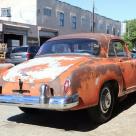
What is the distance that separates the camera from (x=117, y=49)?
8.38m

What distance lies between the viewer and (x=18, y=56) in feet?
78.1

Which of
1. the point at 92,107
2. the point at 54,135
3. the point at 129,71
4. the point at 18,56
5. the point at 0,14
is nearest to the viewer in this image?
the point at 54,135

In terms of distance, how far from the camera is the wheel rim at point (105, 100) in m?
7.18

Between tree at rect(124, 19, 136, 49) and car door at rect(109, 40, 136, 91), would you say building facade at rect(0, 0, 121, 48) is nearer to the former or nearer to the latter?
tree at rect(124, 19, 136, 49)

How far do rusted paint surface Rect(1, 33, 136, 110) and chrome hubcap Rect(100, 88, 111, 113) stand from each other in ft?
0.80

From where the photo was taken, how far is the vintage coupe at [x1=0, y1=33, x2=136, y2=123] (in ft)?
21.2

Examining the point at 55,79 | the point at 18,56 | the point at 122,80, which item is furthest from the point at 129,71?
the point at 18,56

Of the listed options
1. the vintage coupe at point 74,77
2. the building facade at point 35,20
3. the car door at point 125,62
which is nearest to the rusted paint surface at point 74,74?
the vintage coupe at point 74,77

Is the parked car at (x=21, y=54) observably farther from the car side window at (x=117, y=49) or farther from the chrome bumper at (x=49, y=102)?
the chrome bumper at (x=49, y=102)

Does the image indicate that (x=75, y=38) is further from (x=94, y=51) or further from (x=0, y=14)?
(x=0, y=14)

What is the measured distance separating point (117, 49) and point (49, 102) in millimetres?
2642

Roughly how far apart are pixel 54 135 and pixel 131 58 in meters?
3.33

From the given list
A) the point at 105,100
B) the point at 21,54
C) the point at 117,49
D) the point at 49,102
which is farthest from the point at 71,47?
the point at 21,54

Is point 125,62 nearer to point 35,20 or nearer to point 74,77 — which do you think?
point 74,77
